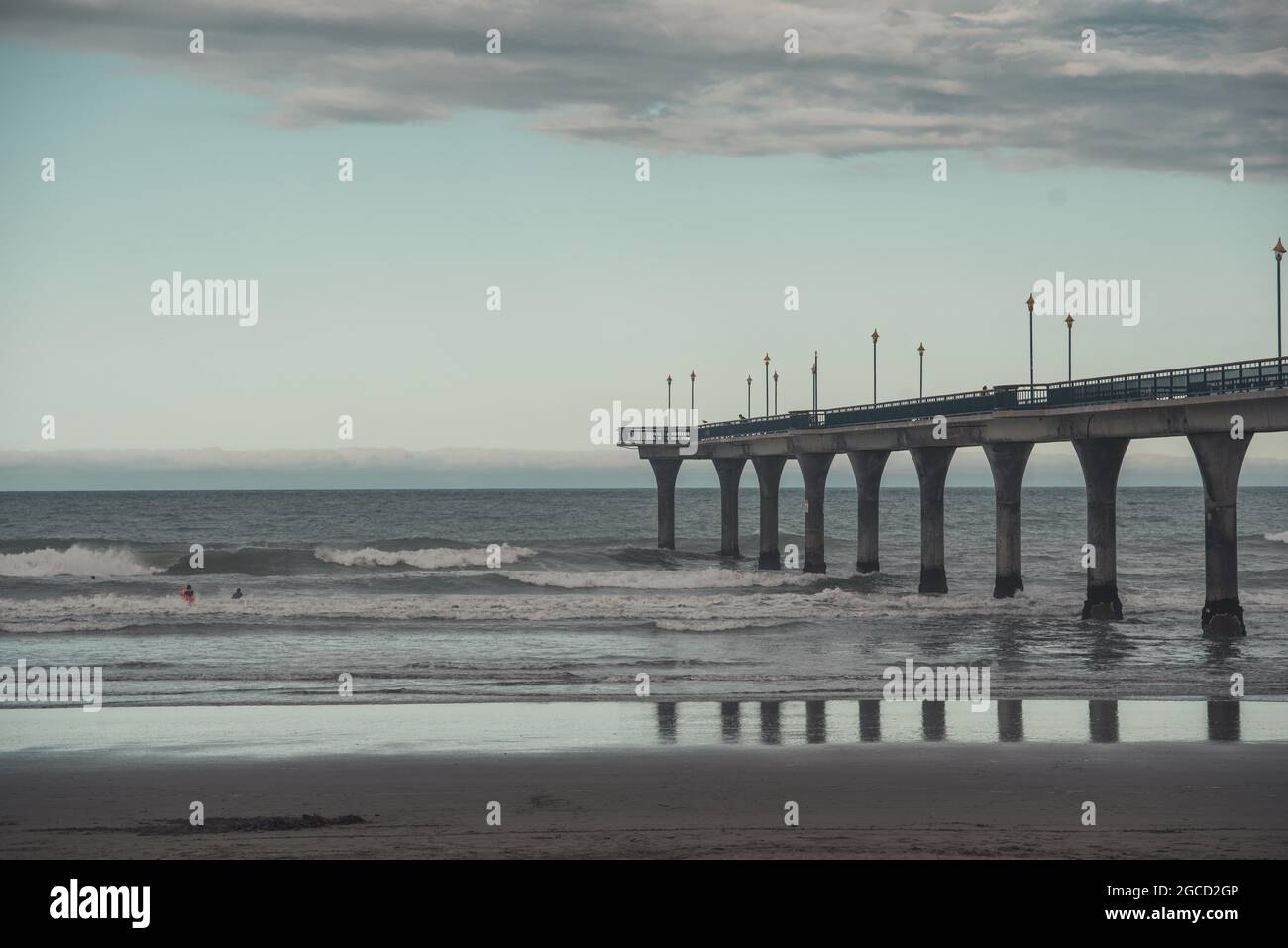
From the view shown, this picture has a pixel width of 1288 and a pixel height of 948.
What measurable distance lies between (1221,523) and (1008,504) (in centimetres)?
983

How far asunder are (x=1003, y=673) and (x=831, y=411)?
34418 millimetres

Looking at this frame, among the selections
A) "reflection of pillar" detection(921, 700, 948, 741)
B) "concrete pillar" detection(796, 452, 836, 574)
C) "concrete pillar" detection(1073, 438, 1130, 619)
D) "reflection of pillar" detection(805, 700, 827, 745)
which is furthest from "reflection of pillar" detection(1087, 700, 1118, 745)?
"concrete pillar" detection(796, 452, 836, 574)

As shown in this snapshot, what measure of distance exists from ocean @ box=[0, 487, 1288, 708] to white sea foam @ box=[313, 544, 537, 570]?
274 mm

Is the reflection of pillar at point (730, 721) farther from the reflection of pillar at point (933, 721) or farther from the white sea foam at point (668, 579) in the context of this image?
the white sea foam at point (668, 579)

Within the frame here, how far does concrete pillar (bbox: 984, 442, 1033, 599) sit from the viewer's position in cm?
4391

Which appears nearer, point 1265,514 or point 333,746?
point 333,746

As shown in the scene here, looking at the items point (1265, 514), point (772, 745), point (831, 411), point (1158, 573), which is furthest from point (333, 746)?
point (1265, 514)

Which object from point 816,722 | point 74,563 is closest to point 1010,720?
point 816,722

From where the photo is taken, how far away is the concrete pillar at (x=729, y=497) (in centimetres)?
7425

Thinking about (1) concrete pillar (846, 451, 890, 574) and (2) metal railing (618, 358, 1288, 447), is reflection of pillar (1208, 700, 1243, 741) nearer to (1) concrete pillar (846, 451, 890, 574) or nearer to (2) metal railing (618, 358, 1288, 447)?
(2) metal railing (618, 358, 1288, 447)

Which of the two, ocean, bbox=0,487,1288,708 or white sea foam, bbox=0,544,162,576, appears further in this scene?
white sea foam, bbox=0,544,162,576

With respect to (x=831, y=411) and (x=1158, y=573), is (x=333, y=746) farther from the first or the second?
(x=1158, y=573)

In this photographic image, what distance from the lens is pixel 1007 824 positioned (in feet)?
42.8

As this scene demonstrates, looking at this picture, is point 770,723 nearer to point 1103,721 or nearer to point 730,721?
point 730,721
